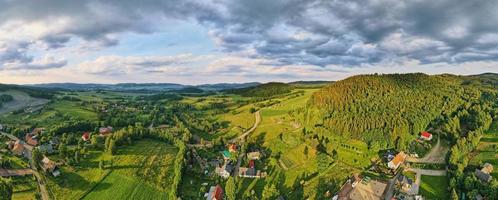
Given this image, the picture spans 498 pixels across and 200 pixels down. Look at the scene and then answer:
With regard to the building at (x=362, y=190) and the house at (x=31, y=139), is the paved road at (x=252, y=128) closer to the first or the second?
the building at (x=362, y=190)

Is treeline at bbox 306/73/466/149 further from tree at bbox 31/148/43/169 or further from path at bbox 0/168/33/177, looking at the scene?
path at bbox 0/168/33/177

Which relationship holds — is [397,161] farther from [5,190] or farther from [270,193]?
[5,190]

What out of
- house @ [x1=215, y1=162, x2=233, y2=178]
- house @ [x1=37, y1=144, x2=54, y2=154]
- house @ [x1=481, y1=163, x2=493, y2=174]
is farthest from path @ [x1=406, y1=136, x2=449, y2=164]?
house @ [x1=37, y1=144, x2=54, y2=154]

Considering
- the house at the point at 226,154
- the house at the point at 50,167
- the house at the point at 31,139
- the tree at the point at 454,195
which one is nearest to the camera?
the tree at the point at 454,195

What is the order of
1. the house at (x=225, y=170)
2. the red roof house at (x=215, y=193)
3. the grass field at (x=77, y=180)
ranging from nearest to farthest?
the red roof house at (x=215, y=193) → the grass field at (x=77, y=180) → the house at (x=225, y=170)

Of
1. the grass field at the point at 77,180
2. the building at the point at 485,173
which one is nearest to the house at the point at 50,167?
the grass field at the point at 77,180

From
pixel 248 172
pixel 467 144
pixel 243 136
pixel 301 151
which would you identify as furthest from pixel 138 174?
pixel 467 144
